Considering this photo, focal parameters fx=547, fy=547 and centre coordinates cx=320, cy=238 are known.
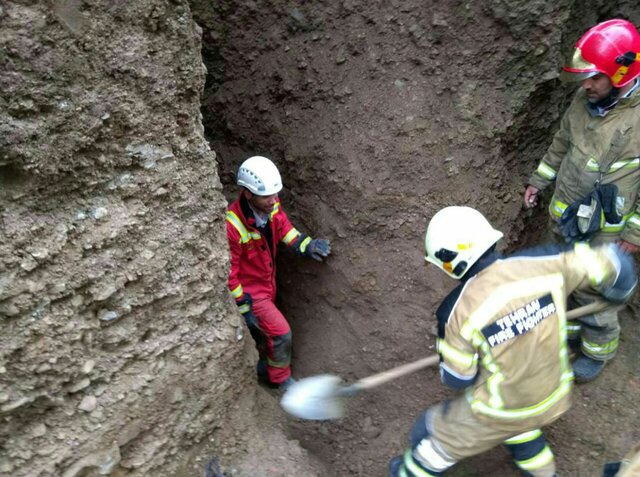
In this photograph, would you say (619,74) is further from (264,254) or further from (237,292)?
(237,292)

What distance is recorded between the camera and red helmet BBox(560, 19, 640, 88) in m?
Answer: 2.70

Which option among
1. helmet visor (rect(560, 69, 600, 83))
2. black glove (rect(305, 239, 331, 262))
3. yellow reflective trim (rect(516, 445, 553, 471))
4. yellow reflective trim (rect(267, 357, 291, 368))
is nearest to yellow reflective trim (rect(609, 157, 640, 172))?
helmet visor (rect(560, 69, 600, 83))

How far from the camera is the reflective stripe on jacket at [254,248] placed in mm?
3377

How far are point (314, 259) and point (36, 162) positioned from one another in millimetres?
2101

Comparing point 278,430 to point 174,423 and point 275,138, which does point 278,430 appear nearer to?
point 174,423

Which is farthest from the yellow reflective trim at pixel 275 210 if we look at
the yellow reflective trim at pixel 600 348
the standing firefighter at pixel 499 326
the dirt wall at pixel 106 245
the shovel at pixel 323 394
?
the yellow reflective trim at pixel 600 348

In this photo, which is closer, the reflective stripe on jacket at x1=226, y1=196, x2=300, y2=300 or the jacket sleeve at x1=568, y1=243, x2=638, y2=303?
the jacket sleeve at x1=568, y1=243, x2=638, y2=303

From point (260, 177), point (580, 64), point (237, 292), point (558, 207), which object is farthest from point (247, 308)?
point (580, 64)

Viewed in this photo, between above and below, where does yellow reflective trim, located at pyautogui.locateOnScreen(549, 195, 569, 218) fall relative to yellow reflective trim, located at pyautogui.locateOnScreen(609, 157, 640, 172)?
below

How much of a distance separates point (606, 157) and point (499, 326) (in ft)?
4.37

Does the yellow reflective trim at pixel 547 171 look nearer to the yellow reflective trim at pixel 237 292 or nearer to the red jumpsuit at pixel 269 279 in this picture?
the red jumpsuit at pixel 269 279

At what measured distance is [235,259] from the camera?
3.40 m

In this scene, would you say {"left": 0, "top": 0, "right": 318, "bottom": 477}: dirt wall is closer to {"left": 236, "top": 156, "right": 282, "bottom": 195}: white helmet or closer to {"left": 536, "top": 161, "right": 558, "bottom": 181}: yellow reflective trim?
{"left": 236, "top": 156, "right": 282, "bottom": 195}: white helmet

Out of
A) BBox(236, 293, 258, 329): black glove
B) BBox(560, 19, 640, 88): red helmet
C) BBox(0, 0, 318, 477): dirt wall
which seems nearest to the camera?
BBox(0, 0, 318, 477): dirt wall
